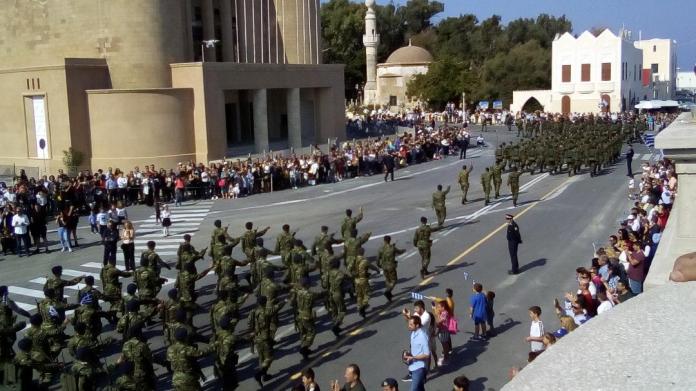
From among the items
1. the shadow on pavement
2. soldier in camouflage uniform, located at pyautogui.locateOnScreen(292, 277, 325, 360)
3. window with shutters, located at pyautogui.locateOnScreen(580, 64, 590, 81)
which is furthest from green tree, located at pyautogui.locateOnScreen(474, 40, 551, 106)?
soldier in camouflage uniform, located at pyautogui.locateOnScreen(292, 277, 325, 360)

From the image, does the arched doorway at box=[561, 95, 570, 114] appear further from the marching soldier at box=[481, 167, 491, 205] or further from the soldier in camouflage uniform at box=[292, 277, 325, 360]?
the soldier in camouflage uniform at box=[292, 277, 325, 360]

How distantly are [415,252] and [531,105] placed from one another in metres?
53.7

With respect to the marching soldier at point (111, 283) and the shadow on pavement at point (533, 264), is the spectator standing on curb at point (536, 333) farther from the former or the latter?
the marching soldier at point (111, 283)

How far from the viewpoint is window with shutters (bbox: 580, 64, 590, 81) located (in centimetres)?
6700

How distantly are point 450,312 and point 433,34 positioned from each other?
9314 centimetres

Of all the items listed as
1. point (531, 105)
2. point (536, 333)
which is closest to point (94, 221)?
point (536, 333)

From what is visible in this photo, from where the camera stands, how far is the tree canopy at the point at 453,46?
2950 inches

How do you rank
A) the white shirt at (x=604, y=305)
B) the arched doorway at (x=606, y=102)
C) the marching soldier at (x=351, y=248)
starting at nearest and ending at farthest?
the white shirt at (x=604, y=305) < the marching soldier at (x=351, y=248) < the arched doorway at (x=606, y=102)

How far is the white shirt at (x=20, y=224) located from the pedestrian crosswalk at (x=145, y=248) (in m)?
1.88

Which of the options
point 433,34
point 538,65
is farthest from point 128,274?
point 433,34

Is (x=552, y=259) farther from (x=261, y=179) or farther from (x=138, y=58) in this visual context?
(x=138, y=58)

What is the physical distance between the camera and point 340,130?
49.2 metres

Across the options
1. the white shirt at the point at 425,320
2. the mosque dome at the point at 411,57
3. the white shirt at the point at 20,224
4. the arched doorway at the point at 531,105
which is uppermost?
the mosque dome at the point at 411,57

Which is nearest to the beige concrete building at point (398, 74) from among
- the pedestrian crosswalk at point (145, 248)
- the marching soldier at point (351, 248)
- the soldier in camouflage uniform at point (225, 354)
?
the pedestrian crosswalk at point (145, 248)
